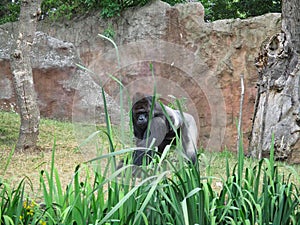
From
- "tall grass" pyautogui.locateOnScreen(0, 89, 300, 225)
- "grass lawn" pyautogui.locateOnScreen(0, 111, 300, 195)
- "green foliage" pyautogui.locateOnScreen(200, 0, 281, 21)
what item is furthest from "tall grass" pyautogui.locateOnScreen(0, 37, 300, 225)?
"green foliage" pyautogui.locateOnScreen(200, 0, 281, 21)

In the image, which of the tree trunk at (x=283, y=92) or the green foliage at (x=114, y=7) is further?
the green foliage at (x=114, y=7)

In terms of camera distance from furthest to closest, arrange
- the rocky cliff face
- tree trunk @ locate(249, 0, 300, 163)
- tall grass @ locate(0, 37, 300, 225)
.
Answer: the rocky cliff face
tree trunk @ locate(249, 0, 300, 163)
tall grass @ locate(0, 37, 300, 225)

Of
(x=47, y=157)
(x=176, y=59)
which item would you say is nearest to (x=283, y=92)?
(x=176, y=59)

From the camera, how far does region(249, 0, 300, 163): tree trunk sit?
5.62 metres

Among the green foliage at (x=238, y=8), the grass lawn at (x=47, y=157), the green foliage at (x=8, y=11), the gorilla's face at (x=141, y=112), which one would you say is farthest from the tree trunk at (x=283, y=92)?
the green foliage at (x=8, y=11)

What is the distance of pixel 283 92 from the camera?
5.72 metres

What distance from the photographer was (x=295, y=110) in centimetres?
564

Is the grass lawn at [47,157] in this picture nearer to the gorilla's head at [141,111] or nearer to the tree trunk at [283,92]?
the gorilla's head at [141,111]

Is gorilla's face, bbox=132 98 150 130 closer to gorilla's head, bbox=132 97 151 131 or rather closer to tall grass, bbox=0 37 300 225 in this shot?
gorilla's head, bbox=132 97 151 131

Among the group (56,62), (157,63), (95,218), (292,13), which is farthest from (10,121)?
(95,218)

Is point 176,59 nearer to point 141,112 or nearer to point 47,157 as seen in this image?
point 47,157

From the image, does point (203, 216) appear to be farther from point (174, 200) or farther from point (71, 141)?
point (71, 141)

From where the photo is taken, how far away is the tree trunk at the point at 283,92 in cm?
562

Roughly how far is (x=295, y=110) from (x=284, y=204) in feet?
11.4
